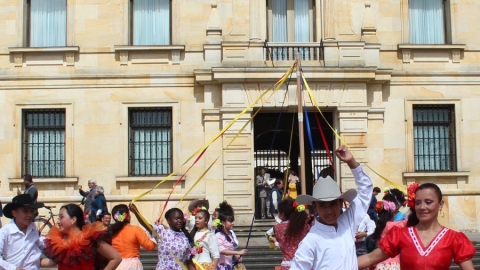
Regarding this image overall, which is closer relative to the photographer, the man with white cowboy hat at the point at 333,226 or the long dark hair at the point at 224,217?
the man with white cowboy hat at the point at 333,226

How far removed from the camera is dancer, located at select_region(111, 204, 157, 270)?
31.0 ft

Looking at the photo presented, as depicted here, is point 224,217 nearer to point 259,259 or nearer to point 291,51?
point 259,259

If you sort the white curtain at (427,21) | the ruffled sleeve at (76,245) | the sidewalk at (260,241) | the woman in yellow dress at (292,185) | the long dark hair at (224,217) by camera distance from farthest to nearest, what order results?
1. the white curtain at (427,21)
2. the woman in yellow dress at (292,185)
3. the sidewalk at (260,241)
4. the long dark hair at (224,217)
5. the ruffled sleeve at (76,245)

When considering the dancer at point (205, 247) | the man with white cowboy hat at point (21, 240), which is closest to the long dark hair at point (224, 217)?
the dancer at point (205, 247)

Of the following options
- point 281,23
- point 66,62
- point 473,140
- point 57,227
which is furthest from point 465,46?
point 57,227

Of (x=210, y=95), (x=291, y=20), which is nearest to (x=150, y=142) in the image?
(x=210, y=95)

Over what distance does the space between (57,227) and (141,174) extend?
1289 cm

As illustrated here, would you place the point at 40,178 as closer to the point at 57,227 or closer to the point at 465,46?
the point at 465,46

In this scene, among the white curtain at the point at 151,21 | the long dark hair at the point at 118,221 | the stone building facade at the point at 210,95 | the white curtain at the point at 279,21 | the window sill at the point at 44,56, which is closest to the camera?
the long dark hair at the point at 118,221

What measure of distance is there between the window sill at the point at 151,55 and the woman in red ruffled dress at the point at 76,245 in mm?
13197

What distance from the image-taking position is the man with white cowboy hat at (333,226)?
592cm

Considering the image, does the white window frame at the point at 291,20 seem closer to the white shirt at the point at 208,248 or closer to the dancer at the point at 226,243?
the dancer at the point at 226,243

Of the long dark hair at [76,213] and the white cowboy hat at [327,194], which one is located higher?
the white cowboy hat at [327,194]

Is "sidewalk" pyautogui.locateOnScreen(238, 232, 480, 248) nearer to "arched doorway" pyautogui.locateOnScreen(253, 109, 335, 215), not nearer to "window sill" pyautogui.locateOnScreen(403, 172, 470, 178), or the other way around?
"window sill" pyautogui.locateOnScreen(403, 172, 470, 178)
